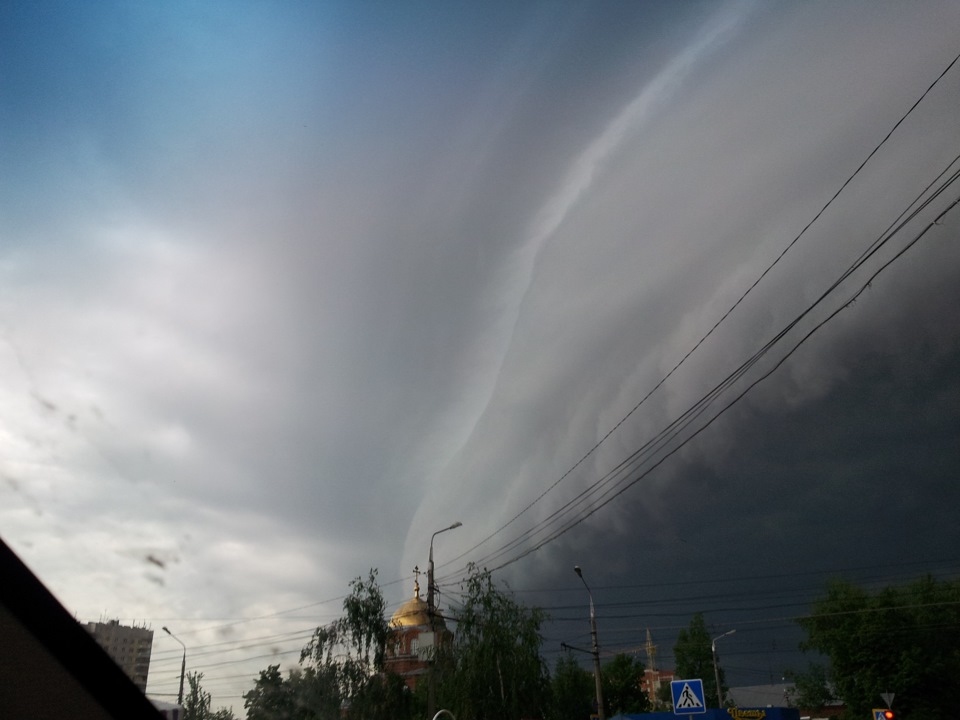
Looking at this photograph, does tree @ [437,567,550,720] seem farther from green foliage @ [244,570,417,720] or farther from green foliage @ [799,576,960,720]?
green foliage @ [799,576,960,720]

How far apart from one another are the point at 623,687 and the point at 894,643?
30710 mm

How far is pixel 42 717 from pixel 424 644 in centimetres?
3693

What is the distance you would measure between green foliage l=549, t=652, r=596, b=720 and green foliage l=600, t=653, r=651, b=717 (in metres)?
2.22

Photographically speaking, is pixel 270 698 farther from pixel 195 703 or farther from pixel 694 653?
pixel 694 653

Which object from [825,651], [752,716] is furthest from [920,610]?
[752,716]

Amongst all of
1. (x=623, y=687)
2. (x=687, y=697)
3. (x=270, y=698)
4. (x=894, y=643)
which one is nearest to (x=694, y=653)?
(x=623, y=687)

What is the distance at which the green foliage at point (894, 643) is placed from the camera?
64.1 meters

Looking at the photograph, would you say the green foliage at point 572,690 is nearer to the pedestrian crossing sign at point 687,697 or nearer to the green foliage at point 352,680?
the green foliage at point 352,680

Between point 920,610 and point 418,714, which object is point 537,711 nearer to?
point 418,714

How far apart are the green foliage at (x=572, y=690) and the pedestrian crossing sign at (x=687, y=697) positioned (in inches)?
2577

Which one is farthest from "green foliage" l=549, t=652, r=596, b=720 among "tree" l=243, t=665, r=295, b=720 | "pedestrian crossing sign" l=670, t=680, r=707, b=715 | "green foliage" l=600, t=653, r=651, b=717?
"pedestrian crossing sign" l=670, t=680, r=707, b=715

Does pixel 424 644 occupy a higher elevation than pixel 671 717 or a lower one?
higher

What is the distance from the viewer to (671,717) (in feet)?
129

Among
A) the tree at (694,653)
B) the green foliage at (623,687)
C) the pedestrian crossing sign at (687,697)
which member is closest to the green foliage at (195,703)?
the pedestrian crossing sign at (687,697)
